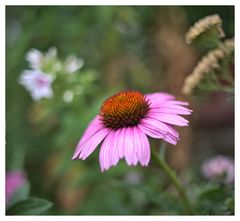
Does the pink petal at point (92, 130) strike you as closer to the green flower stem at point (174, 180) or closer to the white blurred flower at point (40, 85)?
the green flower stem at point (174, 180)

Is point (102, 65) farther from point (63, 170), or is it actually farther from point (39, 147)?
point (63, 170)

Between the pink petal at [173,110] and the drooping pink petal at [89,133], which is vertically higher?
the pink petal at [173,110]

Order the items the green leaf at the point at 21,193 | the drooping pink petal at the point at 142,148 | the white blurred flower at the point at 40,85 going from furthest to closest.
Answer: the white blurred flower at the point at 40,85
the green leaf at the point at 21,193
the drooping pink petal at the point at 142,148

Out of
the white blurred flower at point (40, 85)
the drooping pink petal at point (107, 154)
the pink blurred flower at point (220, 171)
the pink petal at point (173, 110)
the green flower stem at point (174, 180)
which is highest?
the white blurred flower at point (40, 85)

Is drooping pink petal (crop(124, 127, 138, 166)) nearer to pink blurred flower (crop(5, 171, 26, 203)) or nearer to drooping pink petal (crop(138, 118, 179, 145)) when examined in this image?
drooping pink petal (crop(138, 118, 179, 145))

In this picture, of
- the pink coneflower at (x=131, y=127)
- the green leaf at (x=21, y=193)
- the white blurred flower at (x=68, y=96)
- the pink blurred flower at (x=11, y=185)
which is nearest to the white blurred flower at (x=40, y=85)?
the white blurred flower at (x=68, y=96)

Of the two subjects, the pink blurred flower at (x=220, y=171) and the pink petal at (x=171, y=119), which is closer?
the pink petal at (x=171, y=119)
